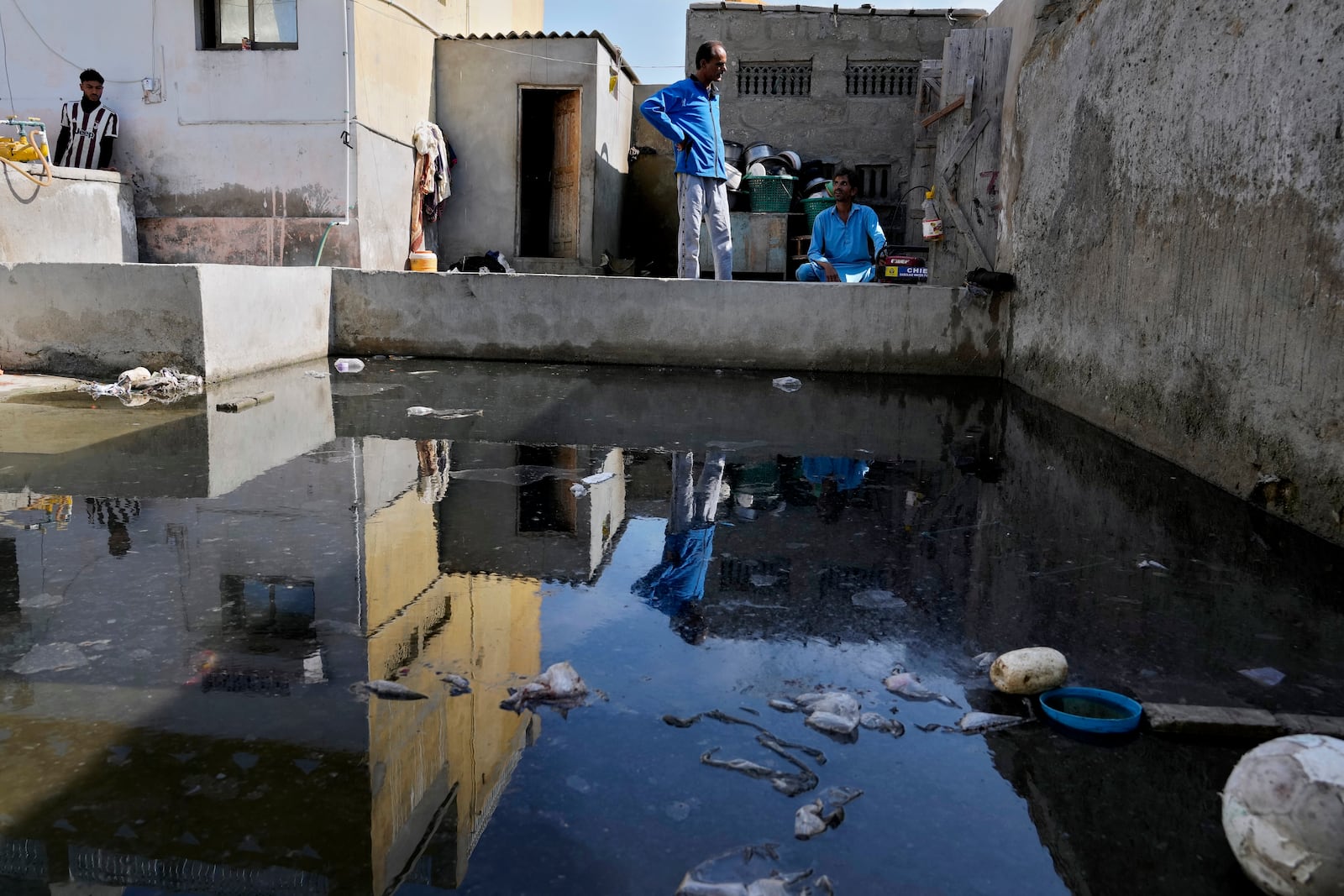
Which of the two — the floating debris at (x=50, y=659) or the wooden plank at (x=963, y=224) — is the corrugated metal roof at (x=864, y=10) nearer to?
the wooden plank at (x=963, y=224)

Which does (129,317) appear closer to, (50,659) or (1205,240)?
(50,659)

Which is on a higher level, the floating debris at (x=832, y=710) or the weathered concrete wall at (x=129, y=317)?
the weathered concrete wall at (x=129, y=317)

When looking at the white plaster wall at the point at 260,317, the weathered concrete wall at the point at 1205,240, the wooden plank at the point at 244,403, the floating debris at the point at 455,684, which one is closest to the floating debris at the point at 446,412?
the wooden plank at the point at 244,403

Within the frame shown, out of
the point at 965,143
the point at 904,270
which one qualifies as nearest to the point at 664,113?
the point at 965,143

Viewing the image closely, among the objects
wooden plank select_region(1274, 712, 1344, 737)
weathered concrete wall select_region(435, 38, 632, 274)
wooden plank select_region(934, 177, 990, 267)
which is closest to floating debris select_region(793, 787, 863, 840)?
wooden plank select_region(1274, 712, 1344, 737)

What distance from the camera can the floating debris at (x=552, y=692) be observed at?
1933 millimetres

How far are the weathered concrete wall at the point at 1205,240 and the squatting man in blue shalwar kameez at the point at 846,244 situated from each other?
2.15 meters

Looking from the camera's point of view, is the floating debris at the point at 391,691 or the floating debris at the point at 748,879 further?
the floating debris at the point at 391,691

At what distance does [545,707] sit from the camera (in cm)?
193

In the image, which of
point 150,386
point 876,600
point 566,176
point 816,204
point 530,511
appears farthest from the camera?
point 566,176

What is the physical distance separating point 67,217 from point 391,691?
9.47 m

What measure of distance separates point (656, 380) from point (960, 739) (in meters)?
5.14

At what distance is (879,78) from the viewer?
13.8 metres

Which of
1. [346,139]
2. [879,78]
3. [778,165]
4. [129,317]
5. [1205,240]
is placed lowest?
[129,317]
